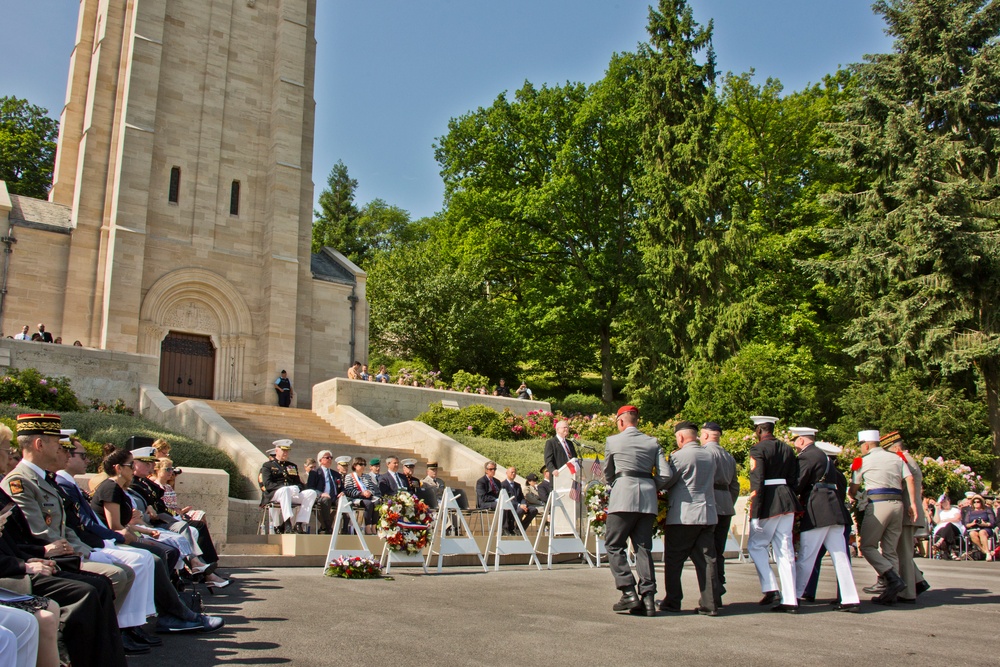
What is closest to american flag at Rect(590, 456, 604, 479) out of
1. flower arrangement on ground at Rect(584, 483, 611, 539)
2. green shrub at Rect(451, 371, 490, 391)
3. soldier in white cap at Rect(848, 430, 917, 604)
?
flower arrangement on ground at Rect(584, 483, 611, 539)

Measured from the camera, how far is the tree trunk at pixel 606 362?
1518 inches

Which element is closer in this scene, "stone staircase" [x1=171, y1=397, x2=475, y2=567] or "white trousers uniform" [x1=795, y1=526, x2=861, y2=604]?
"white trousers uniform" [x1=795, y1=526, x2=861, y2=604]

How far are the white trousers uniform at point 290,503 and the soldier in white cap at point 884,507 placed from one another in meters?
8.20

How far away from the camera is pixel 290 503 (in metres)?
13.3

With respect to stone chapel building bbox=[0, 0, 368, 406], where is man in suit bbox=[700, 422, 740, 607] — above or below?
below

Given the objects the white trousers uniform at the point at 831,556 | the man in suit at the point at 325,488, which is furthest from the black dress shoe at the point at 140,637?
the man in suit at the point at 325,488

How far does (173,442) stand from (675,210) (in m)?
23.5

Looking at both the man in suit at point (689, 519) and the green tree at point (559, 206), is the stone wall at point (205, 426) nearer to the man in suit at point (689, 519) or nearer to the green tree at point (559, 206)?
the man in suit at point (689, 519)

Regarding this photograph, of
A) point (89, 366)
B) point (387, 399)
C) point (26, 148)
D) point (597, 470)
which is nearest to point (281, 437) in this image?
point (387, 399)

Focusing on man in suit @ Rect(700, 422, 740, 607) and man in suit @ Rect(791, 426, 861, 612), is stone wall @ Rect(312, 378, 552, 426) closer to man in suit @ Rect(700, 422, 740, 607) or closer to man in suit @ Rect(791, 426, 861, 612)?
man in suit @ Rect(700, 422, 740, 607)

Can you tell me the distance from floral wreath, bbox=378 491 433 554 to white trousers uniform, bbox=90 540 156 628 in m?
4.46

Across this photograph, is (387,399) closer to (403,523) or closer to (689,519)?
(403,523)

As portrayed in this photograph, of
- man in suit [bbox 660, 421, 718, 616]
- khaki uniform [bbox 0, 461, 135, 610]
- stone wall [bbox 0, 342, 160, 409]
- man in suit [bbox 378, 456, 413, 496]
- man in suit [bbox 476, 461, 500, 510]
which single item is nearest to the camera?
khaki uniform [bbox 0, 461, 135, 610]

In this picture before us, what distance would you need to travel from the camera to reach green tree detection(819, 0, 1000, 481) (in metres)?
26.6
